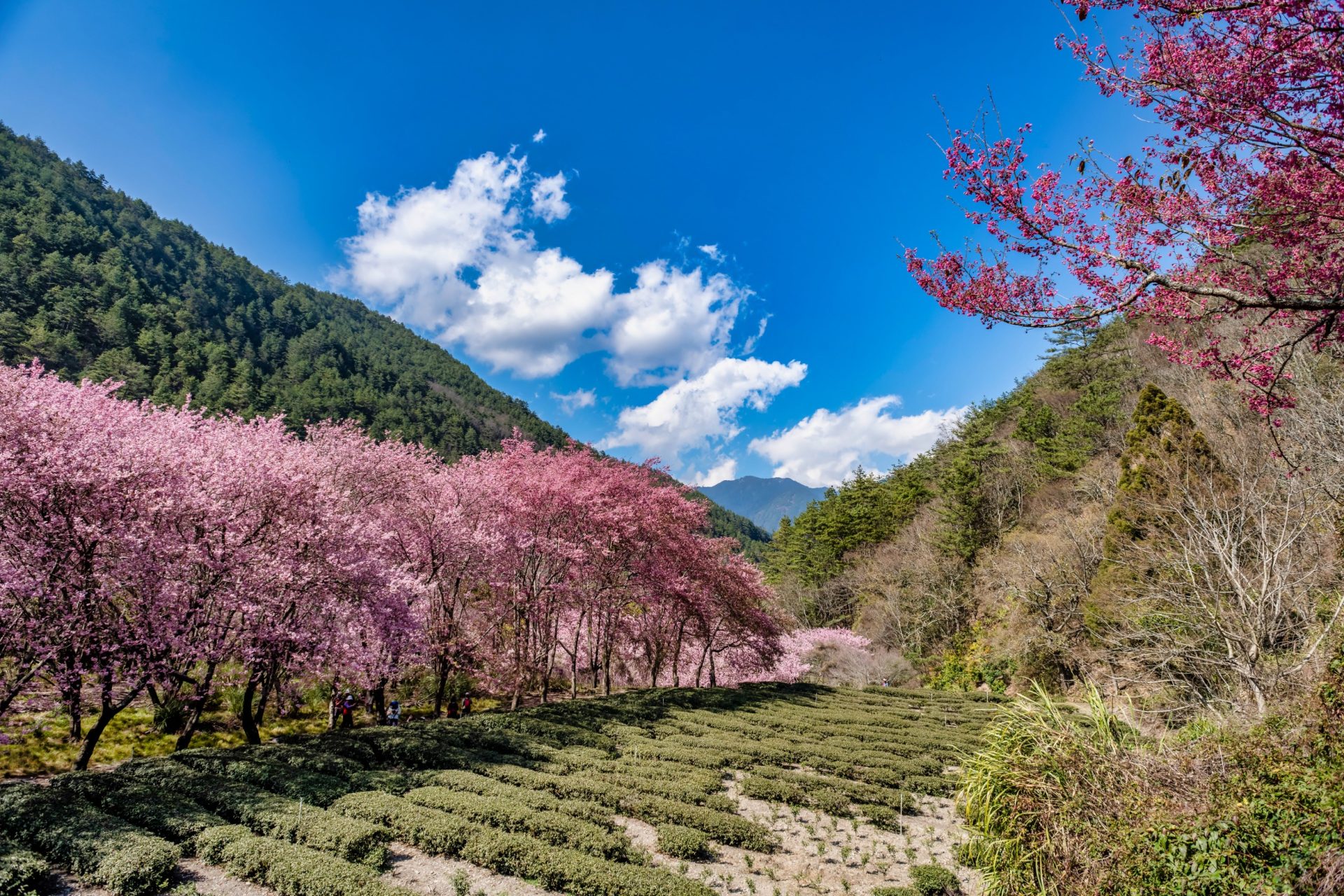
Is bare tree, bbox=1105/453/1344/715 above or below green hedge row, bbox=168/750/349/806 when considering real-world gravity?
above

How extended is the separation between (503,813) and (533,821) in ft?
2.05

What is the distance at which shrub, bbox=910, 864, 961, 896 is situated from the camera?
25.7ft

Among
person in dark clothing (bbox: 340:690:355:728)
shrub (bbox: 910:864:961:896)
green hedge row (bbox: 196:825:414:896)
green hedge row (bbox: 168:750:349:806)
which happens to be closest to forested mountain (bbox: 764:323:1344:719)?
shrub (bbox: 910:864:961:896)

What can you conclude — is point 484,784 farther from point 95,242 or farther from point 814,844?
point 95,242

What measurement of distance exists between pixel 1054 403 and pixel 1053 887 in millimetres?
49260

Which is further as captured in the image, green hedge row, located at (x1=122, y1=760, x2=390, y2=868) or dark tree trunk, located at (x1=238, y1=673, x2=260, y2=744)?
dark tree trunk, located at (x1=238, y1=673, x2=260, y2=744)

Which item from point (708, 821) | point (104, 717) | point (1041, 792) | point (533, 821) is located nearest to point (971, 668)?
point (708, 821)

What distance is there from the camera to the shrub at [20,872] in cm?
689

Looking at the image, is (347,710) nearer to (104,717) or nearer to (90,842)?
(104,717)

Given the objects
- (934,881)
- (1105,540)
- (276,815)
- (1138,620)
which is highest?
(1105,540)

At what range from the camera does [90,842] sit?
25.8ft

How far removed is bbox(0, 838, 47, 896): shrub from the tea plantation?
1.1 inches

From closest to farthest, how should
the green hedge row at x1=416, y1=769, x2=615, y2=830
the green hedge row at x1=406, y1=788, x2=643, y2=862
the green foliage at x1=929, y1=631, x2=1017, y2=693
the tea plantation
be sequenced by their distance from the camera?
the tea plantation, the green hedge row at x1=406, y1=788, x2=643, y2=862, the green hedge row at x1=416, y1=769, x2=615, y2=830, the green foliage at x1=929, y1=631, x2=1017, y2=693

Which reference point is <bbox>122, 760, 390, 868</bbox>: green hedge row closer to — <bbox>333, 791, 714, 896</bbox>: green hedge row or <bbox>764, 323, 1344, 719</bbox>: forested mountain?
Result: <bbox>333, 791, 714, 896</bbox>: green hedge row
